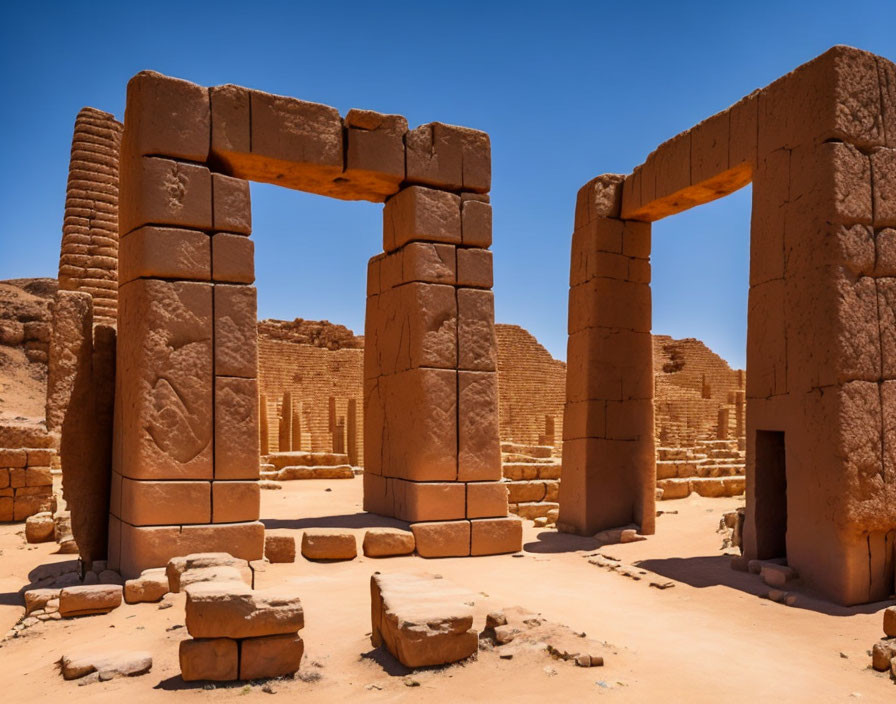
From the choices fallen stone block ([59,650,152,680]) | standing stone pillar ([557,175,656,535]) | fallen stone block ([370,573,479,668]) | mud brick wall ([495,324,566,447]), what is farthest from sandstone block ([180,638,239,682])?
mud brick wall ([495,324,566,447])

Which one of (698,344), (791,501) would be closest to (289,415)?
(791,501)

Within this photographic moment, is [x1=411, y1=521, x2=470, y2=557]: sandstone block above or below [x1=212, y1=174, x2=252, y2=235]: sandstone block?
below

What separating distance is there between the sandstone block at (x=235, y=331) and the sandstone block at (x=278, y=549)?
1.41m

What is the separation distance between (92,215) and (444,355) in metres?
16.9

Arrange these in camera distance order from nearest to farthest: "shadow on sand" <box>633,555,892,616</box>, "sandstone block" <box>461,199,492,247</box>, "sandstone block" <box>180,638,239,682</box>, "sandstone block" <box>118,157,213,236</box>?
"sandstone block" <box>180,638,239,682</box>
"shadow on sand" <box>633,555,892,616</box>
"sandstone block" <box>118,157,213,236</box>
"sandstone block" <box>461,199,492,247</box>

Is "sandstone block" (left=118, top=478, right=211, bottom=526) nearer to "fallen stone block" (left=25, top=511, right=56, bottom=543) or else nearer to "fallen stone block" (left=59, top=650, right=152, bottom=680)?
"fallen stone block" (left=59, top=650, right=152, bottom=680)

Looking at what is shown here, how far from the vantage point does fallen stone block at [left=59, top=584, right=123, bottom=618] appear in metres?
5.00

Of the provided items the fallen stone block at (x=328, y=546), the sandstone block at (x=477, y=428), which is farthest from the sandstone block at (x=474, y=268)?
the fallen stone block at (x=328, y=546)

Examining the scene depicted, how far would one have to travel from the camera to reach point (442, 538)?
7012 mm

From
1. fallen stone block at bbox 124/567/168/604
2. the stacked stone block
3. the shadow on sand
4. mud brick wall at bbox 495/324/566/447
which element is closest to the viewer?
fallen stone block at bbox 124/567/168/604

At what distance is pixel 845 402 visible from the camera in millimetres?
6039

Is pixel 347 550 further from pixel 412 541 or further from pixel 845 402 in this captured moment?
pixel 845 402

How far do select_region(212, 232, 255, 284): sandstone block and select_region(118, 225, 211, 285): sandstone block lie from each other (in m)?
0.07

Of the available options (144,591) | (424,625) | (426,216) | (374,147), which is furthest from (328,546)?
(374,147)
